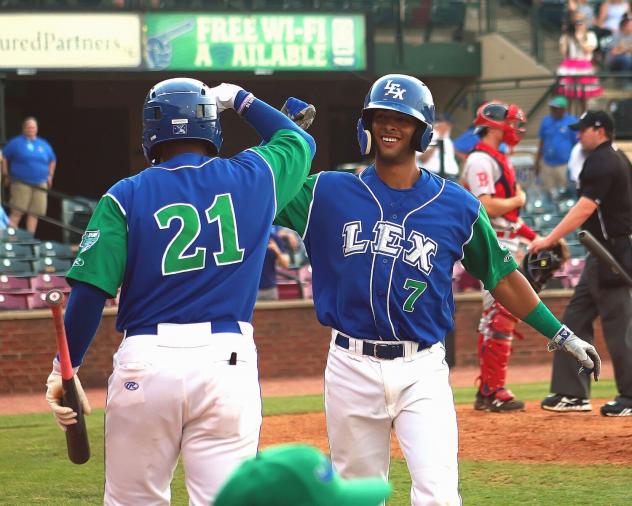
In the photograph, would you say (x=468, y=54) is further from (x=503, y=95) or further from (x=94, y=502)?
(x=94, y=502)

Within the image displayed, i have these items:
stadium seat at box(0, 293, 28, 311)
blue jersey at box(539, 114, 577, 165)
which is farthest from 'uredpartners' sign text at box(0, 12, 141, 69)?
blue jersey at box(539, 114, 577, 165)

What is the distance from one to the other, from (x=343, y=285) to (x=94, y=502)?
262 centimetres

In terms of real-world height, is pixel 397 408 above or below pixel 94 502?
above

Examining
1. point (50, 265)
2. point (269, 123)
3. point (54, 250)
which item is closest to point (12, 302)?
point (50, 265)

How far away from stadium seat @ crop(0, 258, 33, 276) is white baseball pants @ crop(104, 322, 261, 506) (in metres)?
10.9

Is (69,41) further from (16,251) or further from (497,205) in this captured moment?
(497,205)

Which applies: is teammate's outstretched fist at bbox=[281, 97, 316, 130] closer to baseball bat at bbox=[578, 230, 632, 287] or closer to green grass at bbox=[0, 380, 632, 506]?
green grass at bbox=[0, 380, 632, 506]

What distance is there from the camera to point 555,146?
19.0 meters

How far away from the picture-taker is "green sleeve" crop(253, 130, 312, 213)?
4.59m

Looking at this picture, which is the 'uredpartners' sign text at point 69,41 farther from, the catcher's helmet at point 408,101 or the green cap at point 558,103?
the catcher's helmet at point 408,101

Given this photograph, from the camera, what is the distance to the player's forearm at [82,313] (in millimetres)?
4293

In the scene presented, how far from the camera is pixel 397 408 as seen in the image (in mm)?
4969

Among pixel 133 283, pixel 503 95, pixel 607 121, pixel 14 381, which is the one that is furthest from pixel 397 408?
pixel 503 95

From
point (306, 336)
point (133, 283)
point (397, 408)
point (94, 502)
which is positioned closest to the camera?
point (133, 283)
